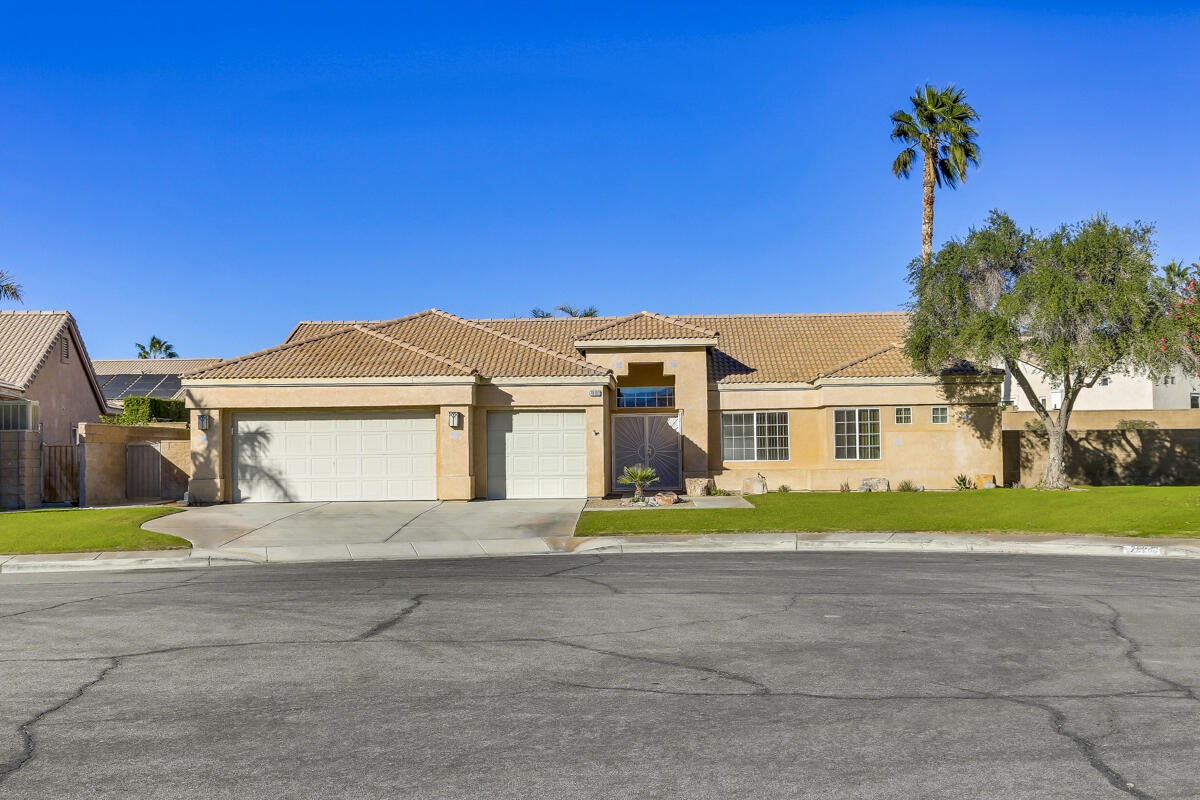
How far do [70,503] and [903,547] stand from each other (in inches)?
882

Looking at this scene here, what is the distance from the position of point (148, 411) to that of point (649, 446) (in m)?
20.1

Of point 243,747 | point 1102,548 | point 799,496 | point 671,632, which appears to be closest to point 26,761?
point 243,747

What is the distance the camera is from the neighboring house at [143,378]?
170 ft

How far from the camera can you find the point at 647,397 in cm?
3278

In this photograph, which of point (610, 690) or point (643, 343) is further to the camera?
point (643, 343)

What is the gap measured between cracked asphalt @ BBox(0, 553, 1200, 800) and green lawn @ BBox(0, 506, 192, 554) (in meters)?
5.43

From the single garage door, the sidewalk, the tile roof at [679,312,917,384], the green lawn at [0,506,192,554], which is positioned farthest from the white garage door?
the tile roof at [679,312,917,384]

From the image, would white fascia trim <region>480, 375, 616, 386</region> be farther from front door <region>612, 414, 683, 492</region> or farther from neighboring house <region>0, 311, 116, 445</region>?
neighboring house <region>0, 311, 116, 445</region>

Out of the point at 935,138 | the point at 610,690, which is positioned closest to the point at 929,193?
the point at 935,138

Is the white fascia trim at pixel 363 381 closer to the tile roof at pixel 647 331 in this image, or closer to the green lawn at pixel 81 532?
the green lawn at pixel 81 532

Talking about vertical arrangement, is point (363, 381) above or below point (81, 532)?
above

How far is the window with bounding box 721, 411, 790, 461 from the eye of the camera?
31.4m

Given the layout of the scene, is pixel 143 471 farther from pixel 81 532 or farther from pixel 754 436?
pixel 754 436

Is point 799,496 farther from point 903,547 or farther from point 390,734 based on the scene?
point 390,734
